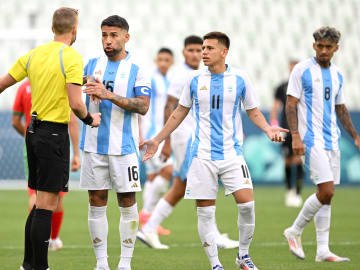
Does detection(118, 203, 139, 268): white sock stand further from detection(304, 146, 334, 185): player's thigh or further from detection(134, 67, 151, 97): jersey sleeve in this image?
detection(304, 146, 334, 185): player's thigh

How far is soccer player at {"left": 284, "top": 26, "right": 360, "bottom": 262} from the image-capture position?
24.3ft

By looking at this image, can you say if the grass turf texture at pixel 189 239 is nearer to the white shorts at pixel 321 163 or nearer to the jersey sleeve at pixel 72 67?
the white shorts at pixel 321 163

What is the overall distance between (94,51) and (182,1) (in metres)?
3.03

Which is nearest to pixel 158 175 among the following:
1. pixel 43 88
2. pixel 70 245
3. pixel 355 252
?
pixel 70 245

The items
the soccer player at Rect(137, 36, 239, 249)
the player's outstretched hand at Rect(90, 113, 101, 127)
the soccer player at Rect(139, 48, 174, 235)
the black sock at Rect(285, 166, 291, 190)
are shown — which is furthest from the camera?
the black sock at Rect(285, 166, 291, 190)

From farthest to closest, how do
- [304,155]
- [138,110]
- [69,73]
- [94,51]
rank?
[94,51], [304,155], [138,110], [69,73]

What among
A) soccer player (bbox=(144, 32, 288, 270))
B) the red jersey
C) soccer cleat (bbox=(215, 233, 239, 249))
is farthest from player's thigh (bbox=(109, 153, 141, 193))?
soccer cleat (bbox=(215, 233, 239, 249))

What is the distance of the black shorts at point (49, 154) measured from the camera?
5.85 metres

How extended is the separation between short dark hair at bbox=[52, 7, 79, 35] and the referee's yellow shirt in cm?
11

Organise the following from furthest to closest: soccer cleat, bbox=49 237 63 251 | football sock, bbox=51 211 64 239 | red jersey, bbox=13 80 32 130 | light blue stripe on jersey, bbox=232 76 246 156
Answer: soccer cleat, bbox=49 237 63 251 < football sock, bbox=51 211 64 239 < red jersey, bbox=13 80 32 130 < light blue stripe on jersey, bbox=232 76 246 156

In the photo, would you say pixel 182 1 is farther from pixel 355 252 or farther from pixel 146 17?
pixel 355 252

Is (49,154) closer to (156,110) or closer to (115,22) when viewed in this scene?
(115,22)

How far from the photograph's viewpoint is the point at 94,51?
19000 mm

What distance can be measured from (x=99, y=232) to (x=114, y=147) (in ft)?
2.26
